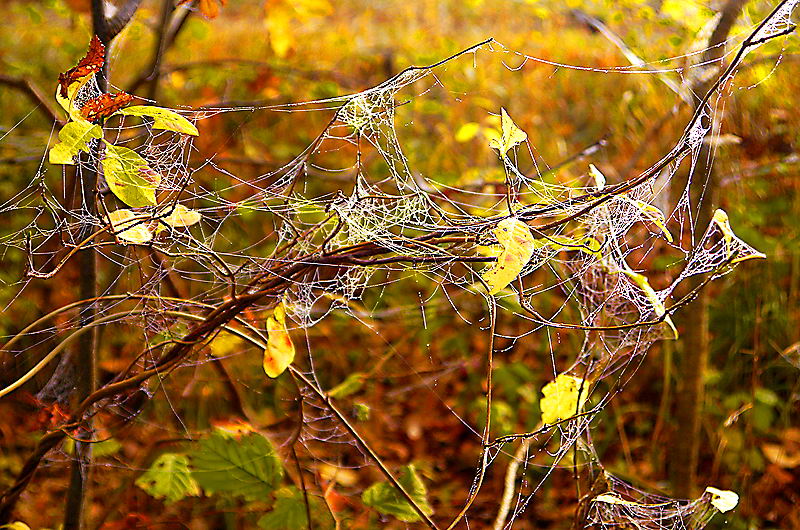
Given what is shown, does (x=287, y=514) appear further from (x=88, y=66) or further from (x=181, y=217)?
(x=88, y=66)

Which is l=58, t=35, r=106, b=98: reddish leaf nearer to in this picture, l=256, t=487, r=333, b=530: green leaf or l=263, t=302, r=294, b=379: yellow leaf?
l=263, t=302, r=294, b=379: yellow leaf

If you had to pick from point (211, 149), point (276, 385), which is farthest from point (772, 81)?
point (211, 149)

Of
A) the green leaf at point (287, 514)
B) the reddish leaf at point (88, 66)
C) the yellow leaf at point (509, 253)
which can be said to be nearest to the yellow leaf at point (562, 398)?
the yellow leaf at point (509, 253)

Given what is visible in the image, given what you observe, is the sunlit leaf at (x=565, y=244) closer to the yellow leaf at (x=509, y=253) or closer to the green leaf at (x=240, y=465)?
the yellow leaf at (x=509, y=253)

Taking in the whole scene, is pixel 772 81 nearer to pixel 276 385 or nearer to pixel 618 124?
pixel 618 124

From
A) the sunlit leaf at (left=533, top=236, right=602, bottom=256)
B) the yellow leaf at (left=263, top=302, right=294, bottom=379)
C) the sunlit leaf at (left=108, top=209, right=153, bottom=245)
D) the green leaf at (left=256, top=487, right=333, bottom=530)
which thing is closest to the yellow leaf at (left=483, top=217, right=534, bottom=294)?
the sunlit leaf at (left=533, top=236, right=602, bottom=256)

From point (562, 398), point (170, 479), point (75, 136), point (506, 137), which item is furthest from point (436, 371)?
point (75, 136)
